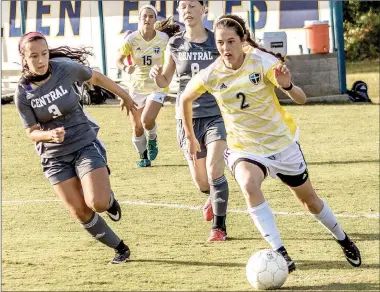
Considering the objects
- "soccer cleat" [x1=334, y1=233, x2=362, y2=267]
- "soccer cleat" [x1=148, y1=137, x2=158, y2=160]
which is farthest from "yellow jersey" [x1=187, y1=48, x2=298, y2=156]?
"soccer cleat" [x1=148, y1=137, x2=158, y2=160]

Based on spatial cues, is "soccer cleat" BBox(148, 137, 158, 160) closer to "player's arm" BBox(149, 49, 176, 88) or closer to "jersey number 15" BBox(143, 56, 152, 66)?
"jersey number 15" BBox(143, 56, 152, 66)

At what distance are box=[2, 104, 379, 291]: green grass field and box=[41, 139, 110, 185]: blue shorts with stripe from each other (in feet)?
2.62

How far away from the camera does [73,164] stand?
8.98m

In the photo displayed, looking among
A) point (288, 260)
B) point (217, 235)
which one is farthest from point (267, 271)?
point (217, 235)

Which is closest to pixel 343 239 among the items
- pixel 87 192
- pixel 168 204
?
pixel 87 192

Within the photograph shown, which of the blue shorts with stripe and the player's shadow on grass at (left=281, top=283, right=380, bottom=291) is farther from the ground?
the blue shorts with stripe

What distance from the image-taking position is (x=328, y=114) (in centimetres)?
2164

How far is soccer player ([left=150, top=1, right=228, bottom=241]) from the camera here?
995 centimetres

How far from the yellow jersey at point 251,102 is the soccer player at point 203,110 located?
1.40 meters

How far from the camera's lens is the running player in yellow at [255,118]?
8.33m

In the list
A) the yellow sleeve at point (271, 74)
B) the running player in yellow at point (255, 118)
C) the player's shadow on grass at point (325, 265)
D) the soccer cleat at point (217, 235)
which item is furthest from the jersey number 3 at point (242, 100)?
the soccer cleat at point (217, 235)

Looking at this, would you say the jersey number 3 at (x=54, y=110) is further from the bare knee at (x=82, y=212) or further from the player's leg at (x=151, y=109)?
the player's leg at (x=151, y=109)

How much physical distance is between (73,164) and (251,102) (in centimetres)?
166

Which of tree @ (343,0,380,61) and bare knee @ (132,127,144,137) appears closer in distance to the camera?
bare knee @ (132,127,144,137)
